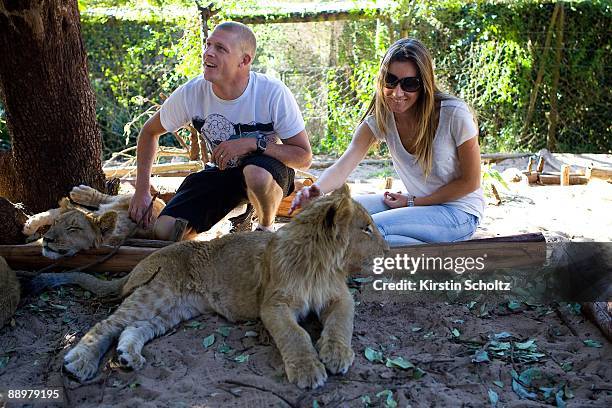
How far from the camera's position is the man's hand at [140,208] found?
17.8 feet

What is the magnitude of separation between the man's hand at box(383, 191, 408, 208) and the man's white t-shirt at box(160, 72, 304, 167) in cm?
98

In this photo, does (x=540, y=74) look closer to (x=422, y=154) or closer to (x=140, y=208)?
(x=422, y=154)

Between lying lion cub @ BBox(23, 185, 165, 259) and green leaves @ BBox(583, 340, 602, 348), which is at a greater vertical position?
lying lion cub @ BBox(23, 185, 165, 259)

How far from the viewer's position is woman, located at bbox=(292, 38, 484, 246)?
4.48 m

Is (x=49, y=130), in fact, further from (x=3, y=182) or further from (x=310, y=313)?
(x=310, y=313)

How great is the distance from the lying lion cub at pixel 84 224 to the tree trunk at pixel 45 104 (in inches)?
10.9

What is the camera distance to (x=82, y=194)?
18.7 ft

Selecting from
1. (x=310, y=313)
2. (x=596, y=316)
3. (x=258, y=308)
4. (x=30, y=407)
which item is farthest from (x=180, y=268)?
(x=596, y=316)

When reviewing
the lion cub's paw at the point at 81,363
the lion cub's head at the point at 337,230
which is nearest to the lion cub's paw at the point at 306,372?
the lion cub's head at the point at 337,230

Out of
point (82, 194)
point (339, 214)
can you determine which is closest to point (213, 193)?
point (82, 194)

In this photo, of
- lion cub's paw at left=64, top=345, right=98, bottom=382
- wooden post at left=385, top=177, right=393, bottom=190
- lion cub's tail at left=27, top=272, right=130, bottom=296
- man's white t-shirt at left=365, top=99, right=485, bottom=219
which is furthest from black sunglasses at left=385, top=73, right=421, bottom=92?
wooden post at left=385, top=177, right=393, bottom=190

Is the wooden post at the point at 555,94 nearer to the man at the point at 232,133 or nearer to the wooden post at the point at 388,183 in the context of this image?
the wooden post at the point at 388,183

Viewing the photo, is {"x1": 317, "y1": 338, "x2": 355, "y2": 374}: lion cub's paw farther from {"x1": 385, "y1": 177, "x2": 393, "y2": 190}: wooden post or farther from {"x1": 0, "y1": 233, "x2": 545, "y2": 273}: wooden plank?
{"x1": 385, "y1": 177, "x2": 393, "y2": 190}: wooden post

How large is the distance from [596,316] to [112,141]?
10.8 metres
